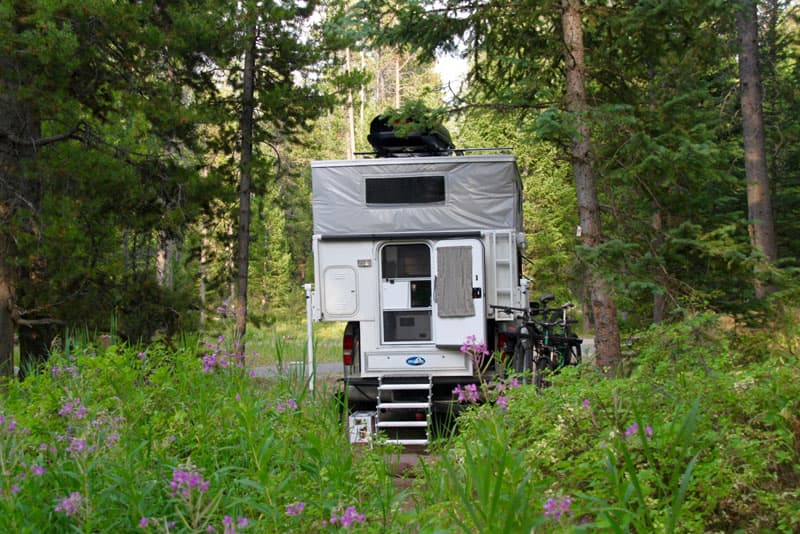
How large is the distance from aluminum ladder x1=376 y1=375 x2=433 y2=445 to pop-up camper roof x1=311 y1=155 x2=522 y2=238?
1.78 metres

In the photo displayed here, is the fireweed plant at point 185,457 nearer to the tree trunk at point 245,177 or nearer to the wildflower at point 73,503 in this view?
the wildflower at point 73,503

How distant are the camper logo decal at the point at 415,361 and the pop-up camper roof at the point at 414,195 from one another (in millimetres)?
1508

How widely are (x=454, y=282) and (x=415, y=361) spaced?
109cm

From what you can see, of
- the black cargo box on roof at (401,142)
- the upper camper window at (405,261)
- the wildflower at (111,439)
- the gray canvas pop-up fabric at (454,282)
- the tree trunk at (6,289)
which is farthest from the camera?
the black cargo box on roof at (401,142)

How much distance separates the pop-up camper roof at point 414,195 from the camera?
1066 centimetres

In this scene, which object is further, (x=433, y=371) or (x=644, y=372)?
(x=433, y=371)

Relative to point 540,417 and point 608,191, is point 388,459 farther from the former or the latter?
point 608,191

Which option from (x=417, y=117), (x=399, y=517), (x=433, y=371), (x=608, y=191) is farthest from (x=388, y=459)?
(x=608, y=191)

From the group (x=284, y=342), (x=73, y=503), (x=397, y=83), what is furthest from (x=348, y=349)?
(x=397, y=83)

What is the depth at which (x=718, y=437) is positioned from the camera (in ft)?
14.2

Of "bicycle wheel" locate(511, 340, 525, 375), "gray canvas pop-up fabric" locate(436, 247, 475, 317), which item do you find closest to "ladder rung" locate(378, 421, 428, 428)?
"bicycle wheel" locate(511, 340, 525, 375)

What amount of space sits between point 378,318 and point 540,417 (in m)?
5.50

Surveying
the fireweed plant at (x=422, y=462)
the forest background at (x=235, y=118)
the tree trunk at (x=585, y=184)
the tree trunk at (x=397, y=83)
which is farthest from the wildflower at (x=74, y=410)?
the tree trunk at (x=397, y=83)

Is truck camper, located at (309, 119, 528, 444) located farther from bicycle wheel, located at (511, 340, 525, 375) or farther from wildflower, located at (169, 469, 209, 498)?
wildflower, located at (169, 469, 209, 498)
